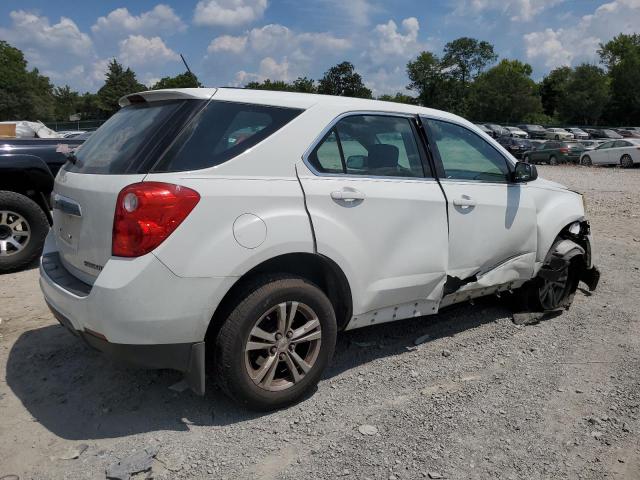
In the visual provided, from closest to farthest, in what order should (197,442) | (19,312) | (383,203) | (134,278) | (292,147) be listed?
(134,278) → (197,442) → (292,147) → (383,203) → (19,312)

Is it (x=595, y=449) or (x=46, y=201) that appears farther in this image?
(x=46, y=201)

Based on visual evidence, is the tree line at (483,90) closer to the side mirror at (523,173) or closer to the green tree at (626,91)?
the green tree at (626,91)

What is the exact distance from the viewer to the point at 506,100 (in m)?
82.0

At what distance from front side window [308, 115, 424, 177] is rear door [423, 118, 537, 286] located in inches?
8.3

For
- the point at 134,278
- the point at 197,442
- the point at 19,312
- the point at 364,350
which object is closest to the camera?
the point at 134,278

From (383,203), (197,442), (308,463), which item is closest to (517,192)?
(383,203)

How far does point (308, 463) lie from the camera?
2719mm

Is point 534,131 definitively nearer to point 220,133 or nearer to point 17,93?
point 220,133

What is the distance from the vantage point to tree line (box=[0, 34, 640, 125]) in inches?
2837

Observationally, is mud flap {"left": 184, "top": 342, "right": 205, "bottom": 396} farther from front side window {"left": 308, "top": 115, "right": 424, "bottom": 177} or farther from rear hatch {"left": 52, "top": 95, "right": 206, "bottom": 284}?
front side window {"left": 308, "top": 115, "right": 424, "bottom": 177}

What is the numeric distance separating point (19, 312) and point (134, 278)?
2872mm

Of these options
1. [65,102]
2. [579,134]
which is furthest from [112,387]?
[65,102]

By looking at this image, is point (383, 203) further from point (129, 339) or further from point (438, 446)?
point (129, 339)

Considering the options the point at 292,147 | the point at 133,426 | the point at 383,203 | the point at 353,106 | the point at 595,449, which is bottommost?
the point at 595,449
